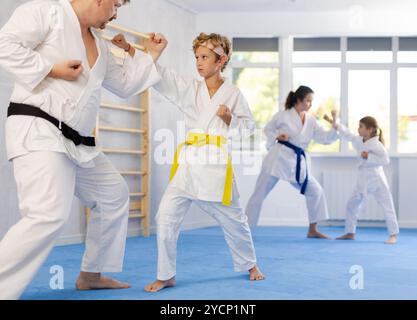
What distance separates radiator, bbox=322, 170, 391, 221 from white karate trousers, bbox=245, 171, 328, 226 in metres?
1.67

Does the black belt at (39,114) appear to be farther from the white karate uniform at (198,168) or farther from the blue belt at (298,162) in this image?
the blue belt at (298,162)

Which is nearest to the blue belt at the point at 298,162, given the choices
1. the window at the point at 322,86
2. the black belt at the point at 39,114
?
the window at the point at 322,86

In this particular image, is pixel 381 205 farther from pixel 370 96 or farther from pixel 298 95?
pixel 370 96

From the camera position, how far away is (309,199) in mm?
5789

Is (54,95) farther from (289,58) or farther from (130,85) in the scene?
(289,58)

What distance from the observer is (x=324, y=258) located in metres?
4.21

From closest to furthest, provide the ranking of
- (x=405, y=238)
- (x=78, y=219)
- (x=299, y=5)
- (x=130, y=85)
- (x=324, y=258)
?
(x=130, y=85)
(x=324, y=258)
(x=78, y=219)
(x=405, y=238)
(x=299, y=5)

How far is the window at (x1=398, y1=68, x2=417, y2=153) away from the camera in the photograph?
7.65m

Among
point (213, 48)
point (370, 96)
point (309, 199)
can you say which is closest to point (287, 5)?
point (370, 96)

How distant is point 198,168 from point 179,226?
31cm

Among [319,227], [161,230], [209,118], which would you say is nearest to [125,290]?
[161,230]

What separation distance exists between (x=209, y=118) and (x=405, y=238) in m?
3.60

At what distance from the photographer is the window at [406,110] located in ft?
25.1
